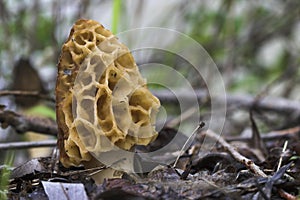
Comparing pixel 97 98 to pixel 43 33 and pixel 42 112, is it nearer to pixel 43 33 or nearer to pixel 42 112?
pixel 42 112

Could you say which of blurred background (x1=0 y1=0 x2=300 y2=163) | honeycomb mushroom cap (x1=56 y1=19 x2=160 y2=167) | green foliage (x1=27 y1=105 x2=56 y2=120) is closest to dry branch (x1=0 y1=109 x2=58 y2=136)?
green foliage (x1=27 y1=105 x2=56 y2=120)

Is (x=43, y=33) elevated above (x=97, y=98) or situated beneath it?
elevated above

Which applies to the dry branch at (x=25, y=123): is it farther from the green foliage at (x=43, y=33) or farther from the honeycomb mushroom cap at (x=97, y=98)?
the green foliage at (x=43, y=33)

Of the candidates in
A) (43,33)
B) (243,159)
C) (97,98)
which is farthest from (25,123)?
(43,33)

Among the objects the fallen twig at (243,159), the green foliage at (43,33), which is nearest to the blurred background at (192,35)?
the green foliage at (43,33)

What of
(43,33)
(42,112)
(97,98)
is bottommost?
(42,112)

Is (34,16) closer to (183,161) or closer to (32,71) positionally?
(32,71)
